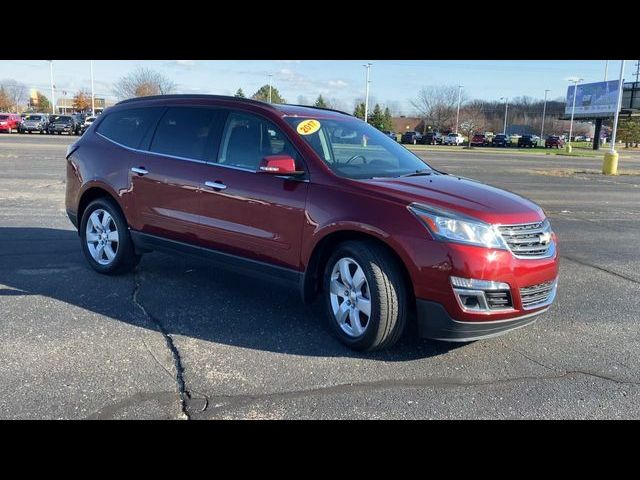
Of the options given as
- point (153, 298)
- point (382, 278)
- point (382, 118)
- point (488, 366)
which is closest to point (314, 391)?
point (382, 278)

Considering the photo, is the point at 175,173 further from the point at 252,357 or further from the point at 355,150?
the point at 252,357

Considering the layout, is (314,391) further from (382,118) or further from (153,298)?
(382,118)

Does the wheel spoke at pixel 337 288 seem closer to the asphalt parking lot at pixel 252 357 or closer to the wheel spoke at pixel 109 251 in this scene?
the asphalt parking lot at pixel 252 357

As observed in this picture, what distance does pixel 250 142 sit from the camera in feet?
15.9

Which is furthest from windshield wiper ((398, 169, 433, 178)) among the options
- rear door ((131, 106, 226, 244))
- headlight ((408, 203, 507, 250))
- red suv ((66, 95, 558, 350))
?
rear door ((131, 106, 226, 244))

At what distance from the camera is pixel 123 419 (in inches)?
122

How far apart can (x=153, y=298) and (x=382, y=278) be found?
242 cm

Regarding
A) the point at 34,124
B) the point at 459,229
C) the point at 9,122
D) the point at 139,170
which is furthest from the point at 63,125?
the point at 459,229

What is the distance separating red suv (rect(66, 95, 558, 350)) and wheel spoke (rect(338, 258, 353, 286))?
0.04ft

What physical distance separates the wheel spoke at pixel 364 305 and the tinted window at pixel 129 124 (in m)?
3.03

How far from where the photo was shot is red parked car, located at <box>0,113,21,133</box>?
145 ft

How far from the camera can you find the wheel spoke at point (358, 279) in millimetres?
4027

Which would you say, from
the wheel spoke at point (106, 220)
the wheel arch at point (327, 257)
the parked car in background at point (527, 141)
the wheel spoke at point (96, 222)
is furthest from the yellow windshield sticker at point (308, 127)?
the parked car in background at point (527, 141)

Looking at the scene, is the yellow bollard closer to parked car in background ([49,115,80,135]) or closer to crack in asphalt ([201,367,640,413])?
crack in asphalt ([201,367,640,413])
